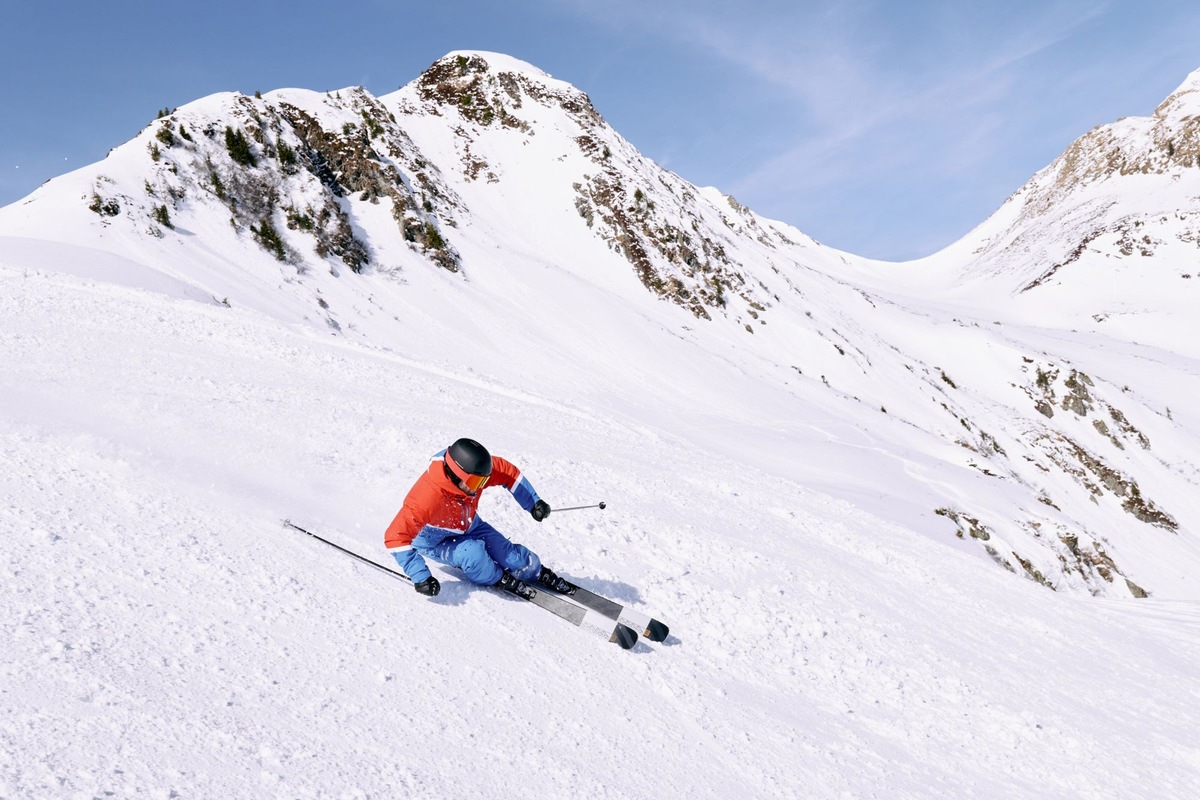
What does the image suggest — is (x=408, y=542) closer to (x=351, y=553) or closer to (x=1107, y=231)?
(x=351, y=553)

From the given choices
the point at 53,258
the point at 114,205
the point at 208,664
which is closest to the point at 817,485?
the point at 208,664

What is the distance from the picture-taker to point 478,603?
6.25m

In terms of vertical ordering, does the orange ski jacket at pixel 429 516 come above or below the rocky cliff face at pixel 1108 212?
below

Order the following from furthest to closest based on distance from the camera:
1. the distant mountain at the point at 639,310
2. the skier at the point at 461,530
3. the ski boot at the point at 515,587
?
1. the distant mountain at the point at 639,310
2. the ski boot at the point at 515,587
3. the skier at the point at 461,530

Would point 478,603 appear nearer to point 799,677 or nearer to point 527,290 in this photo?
point 799,677

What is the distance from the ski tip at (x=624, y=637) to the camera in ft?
20.0

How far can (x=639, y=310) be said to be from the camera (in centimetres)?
4019

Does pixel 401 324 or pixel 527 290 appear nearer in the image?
pixel 401 324

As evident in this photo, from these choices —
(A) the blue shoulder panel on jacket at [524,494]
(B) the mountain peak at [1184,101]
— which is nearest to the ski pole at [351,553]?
(A) the blue shoulder panel on jacket at [524,494]

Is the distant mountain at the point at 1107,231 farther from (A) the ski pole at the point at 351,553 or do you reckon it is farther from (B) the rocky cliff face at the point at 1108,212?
(A) the ski pole at the point at 351,553

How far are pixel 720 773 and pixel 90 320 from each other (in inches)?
539

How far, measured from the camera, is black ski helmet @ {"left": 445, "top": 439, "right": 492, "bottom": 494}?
628cm

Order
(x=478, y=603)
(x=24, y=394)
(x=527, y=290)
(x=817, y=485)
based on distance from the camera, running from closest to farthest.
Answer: (x=478, y=603)
(x=24, y=394)
(x=817, y=485)
(x=527, y=290)

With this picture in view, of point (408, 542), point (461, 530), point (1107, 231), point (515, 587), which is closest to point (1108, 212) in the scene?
point (1107, 231)
